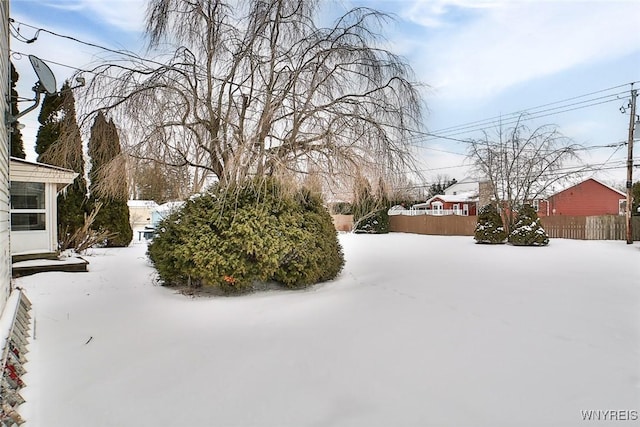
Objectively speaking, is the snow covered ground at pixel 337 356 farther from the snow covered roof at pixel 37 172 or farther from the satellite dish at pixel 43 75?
the satellite dish at pixel 43 75


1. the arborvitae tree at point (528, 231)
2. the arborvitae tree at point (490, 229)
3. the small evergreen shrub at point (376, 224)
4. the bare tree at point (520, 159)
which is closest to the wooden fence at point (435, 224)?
the small evergreen shrub at point (376, 224)

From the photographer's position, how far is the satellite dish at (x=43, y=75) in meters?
4.57

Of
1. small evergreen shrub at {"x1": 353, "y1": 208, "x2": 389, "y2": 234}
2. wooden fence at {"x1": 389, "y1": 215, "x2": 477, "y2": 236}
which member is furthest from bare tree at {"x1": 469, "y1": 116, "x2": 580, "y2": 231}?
small evergreen shrub at {"x1": 353, "y1": 208, "x2": 389, "y2": 234}

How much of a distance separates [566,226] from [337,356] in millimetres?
17096

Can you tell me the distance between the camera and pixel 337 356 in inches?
126

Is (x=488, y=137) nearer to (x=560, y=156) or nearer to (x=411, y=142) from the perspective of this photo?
(x=560, y=156)

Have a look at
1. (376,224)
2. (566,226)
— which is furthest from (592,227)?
(376,224)

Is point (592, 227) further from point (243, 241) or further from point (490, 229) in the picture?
point (243, 241)

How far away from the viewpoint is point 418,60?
679cm

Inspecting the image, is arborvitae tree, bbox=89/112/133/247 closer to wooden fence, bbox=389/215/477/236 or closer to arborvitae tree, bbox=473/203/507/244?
arborvitae tree, bbox=473/203/507/244

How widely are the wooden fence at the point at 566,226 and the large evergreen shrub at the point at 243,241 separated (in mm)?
14627

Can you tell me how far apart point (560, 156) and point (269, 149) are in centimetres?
1536

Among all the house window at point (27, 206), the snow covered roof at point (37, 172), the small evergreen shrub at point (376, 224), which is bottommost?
the small evergreen shrub at point (376, 224)

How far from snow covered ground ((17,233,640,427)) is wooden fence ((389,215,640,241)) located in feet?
37.9
